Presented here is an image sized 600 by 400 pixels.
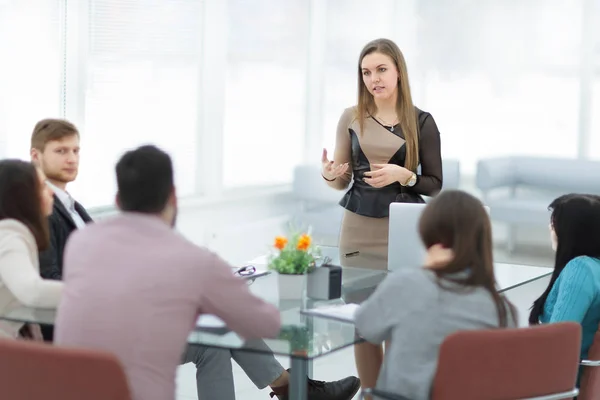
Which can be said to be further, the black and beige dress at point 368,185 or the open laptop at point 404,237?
the black and beige dress at point 368,185

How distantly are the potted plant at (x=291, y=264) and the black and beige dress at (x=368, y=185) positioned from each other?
93cm

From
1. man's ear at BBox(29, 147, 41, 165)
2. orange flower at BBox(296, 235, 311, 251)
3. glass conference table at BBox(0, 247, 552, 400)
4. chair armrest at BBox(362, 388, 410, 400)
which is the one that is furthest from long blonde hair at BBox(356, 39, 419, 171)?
chair armrest at BBox(362, 388, 410, 400)

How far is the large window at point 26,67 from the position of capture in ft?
17.6

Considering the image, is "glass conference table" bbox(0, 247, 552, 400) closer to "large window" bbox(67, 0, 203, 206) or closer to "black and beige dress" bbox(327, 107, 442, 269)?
"black and beige dress" bbox(327, 107, 442, 269)

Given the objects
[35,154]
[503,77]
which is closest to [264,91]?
[503,77]

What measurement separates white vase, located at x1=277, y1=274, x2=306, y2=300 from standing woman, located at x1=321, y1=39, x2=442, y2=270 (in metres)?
0.93

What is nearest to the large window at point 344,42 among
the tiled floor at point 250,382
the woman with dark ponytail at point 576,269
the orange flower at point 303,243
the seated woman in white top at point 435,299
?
the tiled floor at point 250,382

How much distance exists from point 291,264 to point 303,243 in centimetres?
8

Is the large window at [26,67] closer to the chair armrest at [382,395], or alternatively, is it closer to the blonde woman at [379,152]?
the blonde woman at [379,152]

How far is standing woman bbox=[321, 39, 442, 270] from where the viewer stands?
13.4 feet

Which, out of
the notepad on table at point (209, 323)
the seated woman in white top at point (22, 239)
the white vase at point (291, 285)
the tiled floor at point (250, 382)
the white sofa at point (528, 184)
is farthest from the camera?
the white sofa at point (528, 184)

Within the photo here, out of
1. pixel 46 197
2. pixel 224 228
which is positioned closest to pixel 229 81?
pixel 224 228

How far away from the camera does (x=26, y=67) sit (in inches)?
217

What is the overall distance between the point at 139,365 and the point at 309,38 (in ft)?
24.1
